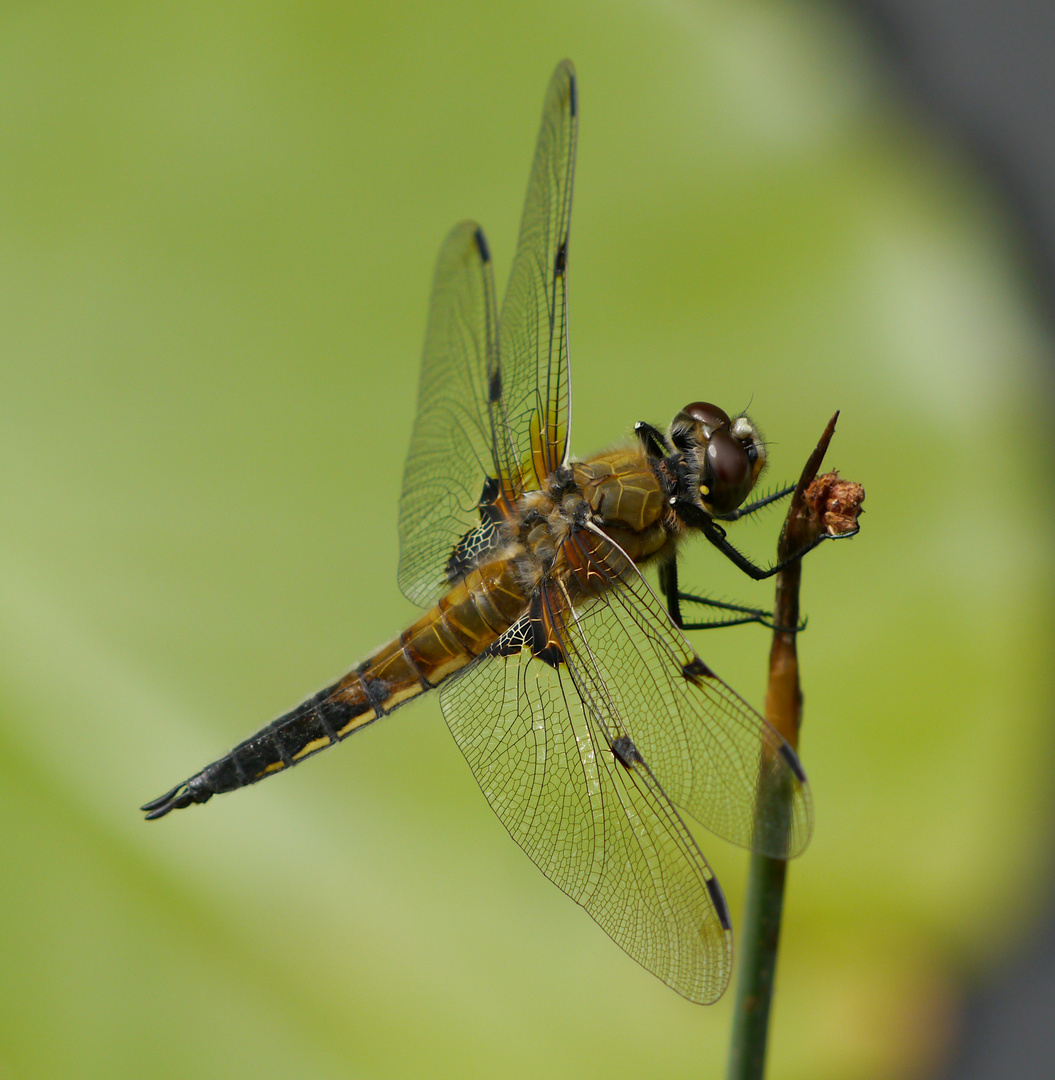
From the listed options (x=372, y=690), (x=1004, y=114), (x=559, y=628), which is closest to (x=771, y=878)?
(x=559, y=628)

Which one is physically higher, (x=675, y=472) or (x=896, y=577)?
(x=675, y=472)

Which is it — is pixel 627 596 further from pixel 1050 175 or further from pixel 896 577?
pixel 1050 175

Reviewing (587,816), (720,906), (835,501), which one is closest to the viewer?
(835,501)

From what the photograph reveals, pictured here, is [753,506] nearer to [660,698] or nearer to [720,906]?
[660,698]

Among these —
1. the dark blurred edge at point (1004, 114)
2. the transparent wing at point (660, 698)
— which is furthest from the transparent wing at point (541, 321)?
the dark blurred edge at point (1004, 114)

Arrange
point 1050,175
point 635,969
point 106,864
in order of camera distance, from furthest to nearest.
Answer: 1. point 1050,175
2. point 635,969
3. point 106,864

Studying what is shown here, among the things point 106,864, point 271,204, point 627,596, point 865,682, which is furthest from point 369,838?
point 271,204

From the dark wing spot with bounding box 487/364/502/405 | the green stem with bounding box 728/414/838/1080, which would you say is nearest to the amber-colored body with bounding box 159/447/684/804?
the dark wing spot with bounding box 487/364/502/405
